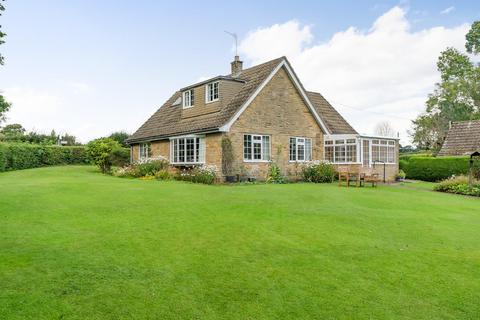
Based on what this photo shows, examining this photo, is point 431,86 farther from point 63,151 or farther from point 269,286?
point 269,286

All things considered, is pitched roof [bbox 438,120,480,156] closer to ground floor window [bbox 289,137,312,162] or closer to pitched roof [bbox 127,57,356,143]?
pitched roof [bbox 127,57,356,143]

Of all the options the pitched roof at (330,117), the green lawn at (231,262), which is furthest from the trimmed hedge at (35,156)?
the green lawn at (231,262)

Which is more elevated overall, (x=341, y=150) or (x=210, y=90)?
(x=210, y=90)

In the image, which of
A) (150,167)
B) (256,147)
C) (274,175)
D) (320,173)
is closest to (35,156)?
(150,167)

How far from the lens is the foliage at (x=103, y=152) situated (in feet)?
101

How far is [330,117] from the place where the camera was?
3189 centimetres

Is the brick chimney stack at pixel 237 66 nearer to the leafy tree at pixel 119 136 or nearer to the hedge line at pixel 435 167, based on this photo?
the hedge line at pixel 435 167

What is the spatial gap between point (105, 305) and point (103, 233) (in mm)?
3853

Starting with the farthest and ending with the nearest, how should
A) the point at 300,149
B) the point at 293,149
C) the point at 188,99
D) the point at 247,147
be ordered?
1. the point at 188,99
2. the point at 300,149
3. the point at 293,149
4. the point at 247,147

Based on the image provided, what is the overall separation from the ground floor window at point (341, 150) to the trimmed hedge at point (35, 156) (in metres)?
24.3

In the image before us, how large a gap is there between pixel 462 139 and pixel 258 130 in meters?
17.7

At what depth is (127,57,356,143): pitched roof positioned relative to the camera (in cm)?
2395

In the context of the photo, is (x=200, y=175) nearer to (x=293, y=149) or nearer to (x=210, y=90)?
(x=210, y=90)

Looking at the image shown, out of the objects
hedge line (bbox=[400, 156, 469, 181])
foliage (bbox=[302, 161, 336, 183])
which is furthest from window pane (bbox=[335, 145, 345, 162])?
hedge line (bbox=[400, 156, 469, 181])
